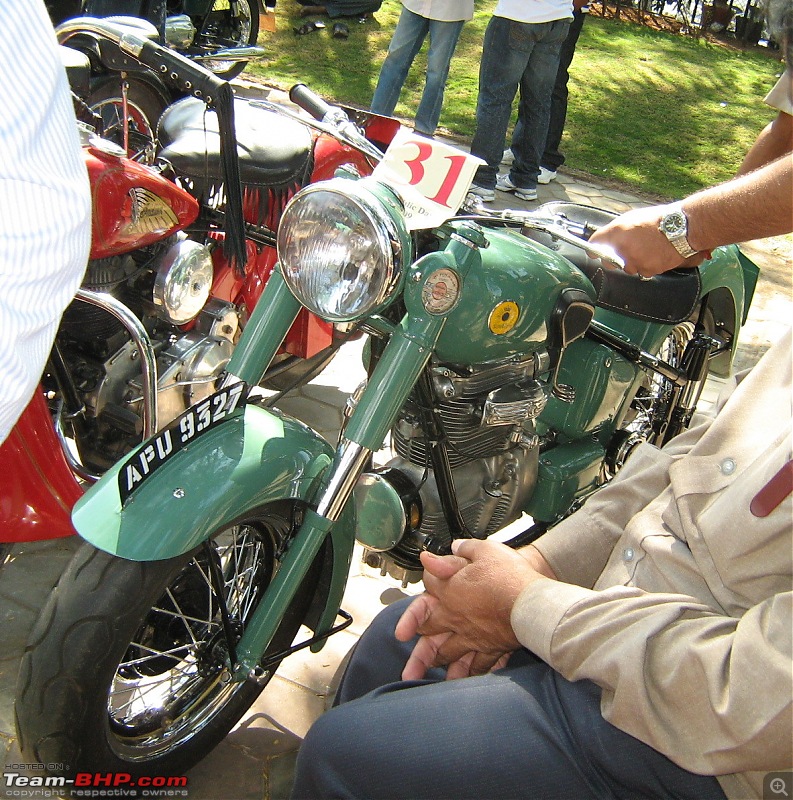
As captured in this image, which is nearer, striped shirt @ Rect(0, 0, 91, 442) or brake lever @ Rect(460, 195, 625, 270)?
striped shirt @ Rect(0, 0, 91, 442)

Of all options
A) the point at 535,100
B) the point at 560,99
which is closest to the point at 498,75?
the point at 535,100

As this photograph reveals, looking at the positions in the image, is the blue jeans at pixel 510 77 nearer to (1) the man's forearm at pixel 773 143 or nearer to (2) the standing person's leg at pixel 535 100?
(2) the standing person's leg at pixel 535 100

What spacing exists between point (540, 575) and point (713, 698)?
330mm

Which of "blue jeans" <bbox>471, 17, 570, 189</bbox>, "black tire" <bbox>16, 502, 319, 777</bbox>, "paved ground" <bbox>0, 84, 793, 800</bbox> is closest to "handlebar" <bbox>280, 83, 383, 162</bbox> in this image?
"black tire" <bbox>16, 502, 319, 777</bbox>

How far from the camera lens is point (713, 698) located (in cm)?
104

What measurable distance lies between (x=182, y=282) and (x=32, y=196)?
150 centimetres

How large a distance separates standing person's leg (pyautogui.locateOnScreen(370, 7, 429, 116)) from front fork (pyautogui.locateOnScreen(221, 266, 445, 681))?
3.70 meters

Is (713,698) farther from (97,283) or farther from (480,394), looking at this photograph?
(97,283)

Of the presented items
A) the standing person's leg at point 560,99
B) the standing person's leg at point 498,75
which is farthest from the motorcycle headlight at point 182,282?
the standing person's leg at point 560,99

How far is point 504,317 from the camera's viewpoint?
1.70 m

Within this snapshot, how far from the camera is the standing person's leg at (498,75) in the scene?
14.9 feet

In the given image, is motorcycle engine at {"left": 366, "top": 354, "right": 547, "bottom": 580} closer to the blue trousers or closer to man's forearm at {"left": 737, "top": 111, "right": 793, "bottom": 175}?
the blue trousers

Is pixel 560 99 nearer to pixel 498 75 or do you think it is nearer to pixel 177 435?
pixel 498 75

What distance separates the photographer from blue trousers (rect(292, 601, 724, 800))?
1116 mm
